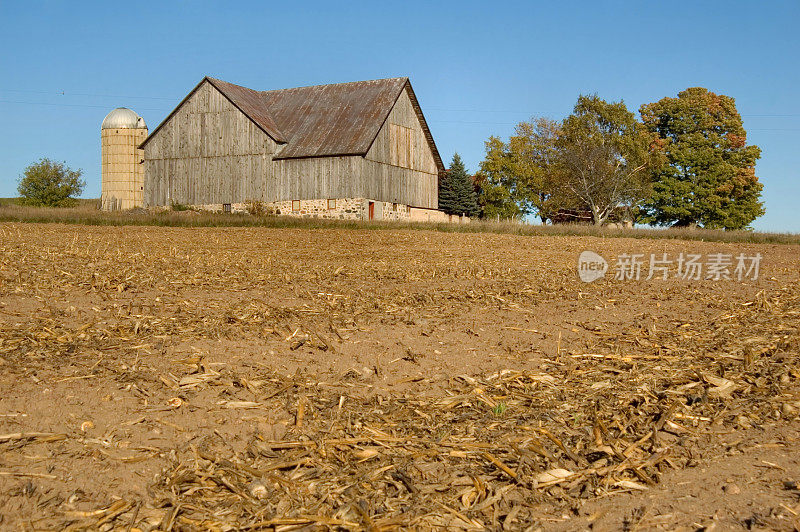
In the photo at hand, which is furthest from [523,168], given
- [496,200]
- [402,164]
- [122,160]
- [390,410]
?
[390,410]

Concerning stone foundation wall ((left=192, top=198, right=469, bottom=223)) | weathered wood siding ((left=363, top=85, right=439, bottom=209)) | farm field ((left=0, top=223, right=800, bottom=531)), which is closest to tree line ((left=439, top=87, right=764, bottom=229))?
weathered wood siding ((left=363, top=85, right=439, bottom=209))

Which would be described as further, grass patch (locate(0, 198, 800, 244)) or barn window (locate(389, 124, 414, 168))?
barn window (locate(389, 124, 414, 168))

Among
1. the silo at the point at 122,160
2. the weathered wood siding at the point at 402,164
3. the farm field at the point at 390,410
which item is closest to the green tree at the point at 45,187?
the silo at the point at 122,160

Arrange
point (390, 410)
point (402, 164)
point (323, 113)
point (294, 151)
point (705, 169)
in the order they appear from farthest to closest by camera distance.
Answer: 1. point (705, 169)
2. point (402, 164)
3. point (323, 113)
4. point (294, 151)
5. point (390, 410)

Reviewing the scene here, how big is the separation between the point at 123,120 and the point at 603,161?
34.4m

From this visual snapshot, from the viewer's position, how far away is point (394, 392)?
17.1ft

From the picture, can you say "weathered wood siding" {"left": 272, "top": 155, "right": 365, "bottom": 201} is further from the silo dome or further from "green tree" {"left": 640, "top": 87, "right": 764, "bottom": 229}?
"green tree" {"left": 640, "top": 87, "right": 764, "bottom": 229}

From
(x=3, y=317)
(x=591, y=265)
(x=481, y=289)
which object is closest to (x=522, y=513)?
(x=3, y=317)

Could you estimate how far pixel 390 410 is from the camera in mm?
4828

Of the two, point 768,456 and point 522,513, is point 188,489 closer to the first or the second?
point 522,513

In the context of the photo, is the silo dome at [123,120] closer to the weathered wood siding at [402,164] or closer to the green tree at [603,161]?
the weathered wood siding at [402,164]

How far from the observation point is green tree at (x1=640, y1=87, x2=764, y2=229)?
159ft

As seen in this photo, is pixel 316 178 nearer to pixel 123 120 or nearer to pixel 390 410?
pixel 123 120

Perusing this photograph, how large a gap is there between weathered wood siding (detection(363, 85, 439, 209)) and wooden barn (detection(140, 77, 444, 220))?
62mm
